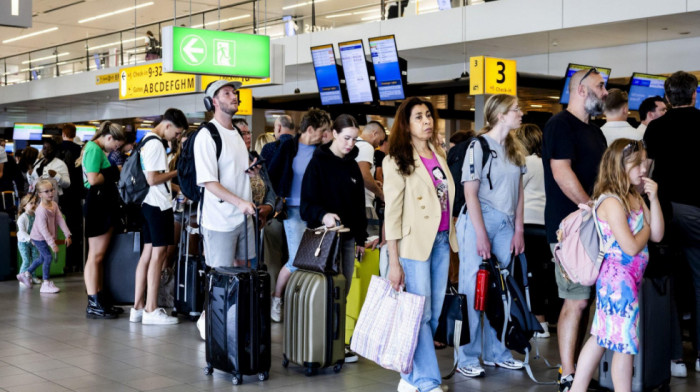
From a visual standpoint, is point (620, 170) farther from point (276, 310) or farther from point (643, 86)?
point (643, 86)

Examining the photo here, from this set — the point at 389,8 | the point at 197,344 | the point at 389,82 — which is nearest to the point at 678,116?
the point at 197,344

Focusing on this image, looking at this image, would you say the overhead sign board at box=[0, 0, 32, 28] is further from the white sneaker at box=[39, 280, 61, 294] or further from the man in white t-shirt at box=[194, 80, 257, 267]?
the white sneaker at box=[39, 280, 61, 294]

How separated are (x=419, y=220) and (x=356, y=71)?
23.8 feet

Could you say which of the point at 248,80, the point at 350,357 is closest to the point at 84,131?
the point at 248,80

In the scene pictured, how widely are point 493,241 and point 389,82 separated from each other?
20.7 ft

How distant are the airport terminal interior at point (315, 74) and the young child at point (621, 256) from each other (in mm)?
852

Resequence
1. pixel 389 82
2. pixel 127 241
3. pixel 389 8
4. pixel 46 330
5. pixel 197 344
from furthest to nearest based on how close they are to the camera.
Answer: pixel 389 8 → pixel 389 82 → pixel 127 241 → pixel 46 330 → pixel 197 344

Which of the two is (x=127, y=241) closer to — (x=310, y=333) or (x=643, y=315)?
(x=310, y=333)

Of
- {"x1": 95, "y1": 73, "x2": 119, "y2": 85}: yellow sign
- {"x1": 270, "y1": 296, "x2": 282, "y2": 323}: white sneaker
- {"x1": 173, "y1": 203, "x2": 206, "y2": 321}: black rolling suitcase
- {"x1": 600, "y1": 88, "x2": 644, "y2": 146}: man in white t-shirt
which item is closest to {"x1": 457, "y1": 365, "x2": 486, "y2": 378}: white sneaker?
{"x1": 600, "y1": 88, "x2": 644, "y2": 146}: man in white t-shirt

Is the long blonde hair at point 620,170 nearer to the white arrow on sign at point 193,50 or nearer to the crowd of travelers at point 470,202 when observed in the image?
the crowd of travelers at point 470,202

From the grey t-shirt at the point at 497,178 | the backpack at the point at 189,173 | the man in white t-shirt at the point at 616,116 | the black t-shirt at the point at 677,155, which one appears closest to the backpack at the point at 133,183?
the backpack at the point at 189,173

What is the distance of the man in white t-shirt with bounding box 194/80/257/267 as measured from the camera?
5376 mm

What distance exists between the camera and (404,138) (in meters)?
4.45

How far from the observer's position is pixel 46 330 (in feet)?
21.6
